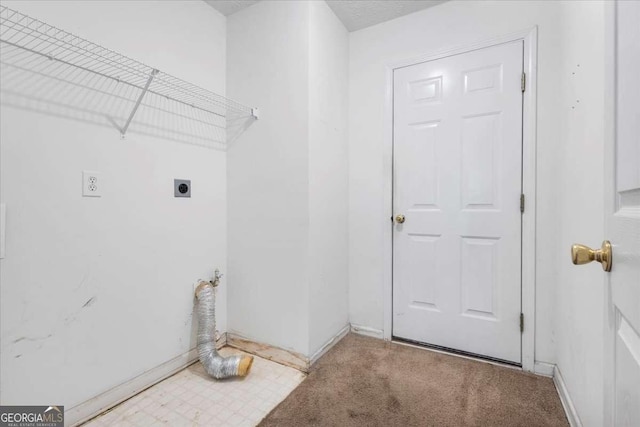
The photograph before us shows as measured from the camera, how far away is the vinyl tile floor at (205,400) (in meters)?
1.36

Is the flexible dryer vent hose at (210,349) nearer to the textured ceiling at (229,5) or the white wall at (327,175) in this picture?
the white wall at (327,175)

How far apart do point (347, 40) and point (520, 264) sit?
6.46ft

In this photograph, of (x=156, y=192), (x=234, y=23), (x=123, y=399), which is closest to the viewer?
(x=123, y=399)

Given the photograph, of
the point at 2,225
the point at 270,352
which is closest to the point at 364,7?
the point at 2,225

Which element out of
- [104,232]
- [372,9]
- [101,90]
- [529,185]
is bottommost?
[104,232]

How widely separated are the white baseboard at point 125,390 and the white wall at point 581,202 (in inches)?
76.1

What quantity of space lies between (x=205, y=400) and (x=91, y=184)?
47.1 inches

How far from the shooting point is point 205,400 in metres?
1.50

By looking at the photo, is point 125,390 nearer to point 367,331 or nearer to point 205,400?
point 205,400

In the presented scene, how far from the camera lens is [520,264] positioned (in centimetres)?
176

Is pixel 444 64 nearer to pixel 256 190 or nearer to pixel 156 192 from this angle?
pixel 256 190

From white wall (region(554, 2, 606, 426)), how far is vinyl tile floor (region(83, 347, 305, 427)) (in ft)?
4.34

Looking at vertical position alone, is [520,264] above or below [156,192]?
below

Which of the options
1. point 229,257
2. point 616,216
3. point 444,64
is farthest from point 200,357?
point 444,64
